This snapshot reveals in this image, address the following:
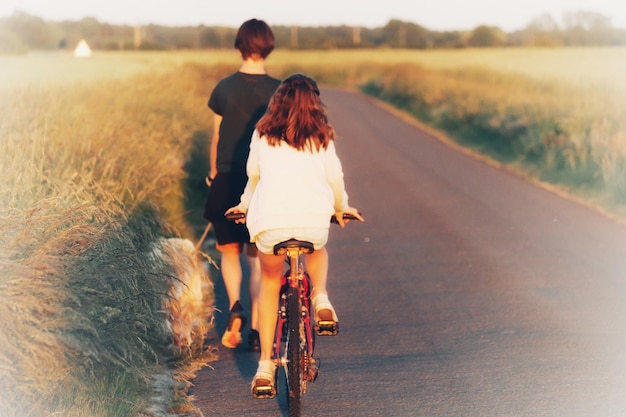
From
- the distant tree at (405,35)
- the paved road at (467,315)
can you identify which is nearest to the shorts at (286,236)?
the paved road at (467,315)

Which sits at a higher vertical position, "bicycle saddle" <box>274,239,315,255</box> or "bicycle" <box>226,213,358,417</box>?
"bicycle saddle" <box>274,239,315,255</box>

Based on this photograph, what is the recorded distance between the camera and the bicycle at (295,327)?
5285 millimetres

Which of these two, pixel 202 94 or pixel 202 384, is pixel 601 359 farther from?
pixel 202 94

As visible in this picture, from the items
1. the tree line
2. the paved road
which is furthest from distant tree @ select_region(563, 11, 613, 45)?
the paved road

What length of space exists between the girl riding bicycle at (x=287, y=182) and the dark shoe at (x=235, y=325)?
1.25 m

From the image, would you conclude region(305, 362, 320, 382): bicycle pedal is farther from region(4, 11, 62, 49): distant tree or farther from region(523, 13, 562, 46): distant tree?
region(523, 13, 562, 46): distant tree

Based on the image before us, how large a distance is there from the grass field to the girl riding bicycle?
32.2 inches

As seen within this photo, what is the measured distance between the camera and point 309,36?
9581 cm

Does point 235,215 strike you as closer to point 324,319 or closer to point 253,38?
point 324,319

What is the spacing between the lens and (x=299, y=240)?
5.29m

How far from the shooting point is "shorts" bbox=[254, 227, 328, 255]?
530 cm

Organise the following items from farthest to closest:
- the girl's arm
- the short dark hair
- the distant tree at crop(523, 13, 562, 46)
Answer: the distant tree at crop(523, 13, 562, 46) → the short dark hair → the girl's arm

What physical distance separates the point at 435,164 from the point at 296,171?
43.7 ft

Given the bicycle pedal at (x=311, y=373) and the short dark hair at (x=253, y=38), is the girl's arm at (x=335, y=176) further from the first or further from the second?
the short dark hair at (x=253, y=38)
